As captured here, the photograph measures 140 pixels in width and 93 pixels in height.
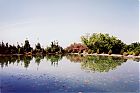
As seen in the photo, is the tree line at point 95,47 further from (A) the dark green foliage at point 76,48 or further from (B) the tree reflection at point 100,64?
(B) the tree reflection at point 100,64

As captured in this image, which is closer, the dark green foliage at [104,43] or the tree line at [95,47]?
the tree line at [95,47]

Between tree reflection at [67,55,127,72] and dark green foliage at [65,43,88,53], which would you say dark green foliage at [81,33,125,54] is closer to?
dark green foliage at [65,43,88,53]

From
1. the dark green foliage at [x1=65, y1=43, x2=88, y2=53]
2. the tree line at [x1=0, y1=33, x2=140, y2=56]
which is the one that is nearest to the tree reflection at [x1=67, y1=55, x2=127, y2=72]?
the tree line at [x1=0, y1=33, x2=140, y2=56]

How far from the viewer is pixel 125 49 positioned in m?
45.1

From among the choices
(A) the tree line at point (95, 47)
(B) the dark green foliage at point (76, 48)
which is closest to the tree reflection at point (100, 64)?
(A) the tree line at point (95, 47)

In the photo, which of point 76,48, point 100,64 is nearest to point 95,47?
point 76,48

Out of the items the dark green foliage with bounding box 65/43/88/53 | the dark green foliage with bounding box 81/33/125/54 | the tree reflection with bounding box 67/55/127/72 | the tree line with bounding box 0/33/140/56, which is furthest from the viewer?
the dark green foliage with bounding box 65/43/88/53

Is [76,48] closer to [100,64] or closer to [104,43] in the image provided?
[104,43]

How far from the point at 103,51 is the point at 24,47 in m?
14.4

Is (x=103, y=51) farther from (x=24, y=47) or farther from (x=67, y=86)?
(x=67, y=86)

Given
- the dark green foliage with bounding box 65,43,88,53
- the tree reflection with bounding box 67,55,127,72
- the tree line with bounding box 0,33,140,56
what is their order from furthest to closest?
the dark green foliage with bounding box 65,43,88,53 < the tree line with bounding box 0,33,140,56 < the tree reflection with bounding box 67,55,127,72

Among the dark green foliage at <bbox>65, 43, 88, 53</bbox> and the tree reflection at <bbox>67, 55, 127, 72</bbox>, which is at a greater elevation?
the dark green foliage at <bbox>65, 43, 88, 53</bbox>

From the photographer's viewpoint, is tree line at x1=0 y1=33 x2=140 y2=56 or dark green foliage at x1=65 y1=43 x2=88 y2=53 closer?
tree line at x1=0 y1=33 x2=140 y2=56

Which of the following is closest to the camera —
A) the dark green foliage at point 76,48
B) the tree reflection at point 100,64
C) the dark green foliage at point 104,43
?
the tree reflection at point 100,64
